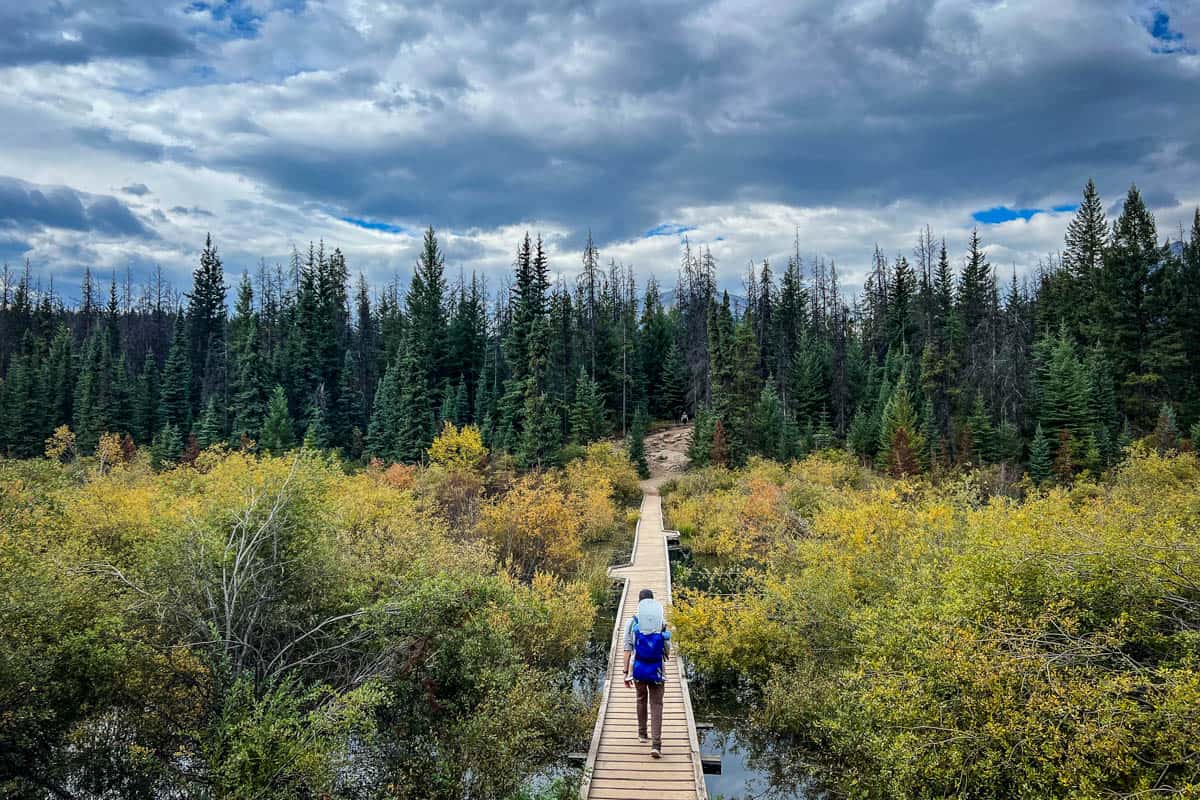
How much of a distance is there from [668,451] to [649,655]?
46.9m

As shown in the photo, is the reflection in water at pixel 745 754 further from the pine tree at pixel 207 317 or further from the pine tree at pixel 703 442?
the pine tree at pixel 207 317

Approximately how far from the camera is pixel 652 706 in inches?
388

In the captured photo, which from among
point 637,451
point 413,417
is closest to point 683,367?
point 637,451

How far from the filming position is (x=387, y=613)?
10.2 metres

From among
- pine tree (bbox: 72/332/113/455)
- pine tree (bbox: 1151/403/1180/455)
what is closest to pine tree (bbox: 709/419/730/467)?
pine tree (bbox: 1151/403/1180/455)

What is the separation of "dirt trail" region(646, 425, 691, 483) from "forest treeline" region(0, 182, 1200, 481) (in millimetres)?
2654

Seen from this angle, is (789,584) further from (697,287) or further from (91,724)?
(697,287)

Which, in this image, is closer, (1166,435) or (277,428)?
(1166,435)

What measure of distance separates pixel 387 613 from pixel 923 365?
44.7 meters

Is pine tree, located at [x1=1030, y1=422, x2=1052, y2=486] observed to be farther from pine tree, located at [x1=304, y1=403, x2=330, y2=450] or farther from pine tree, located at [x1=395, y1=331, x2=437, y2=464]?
pine tree, located at [x1=304, y1=403, x2=330, y2=450]

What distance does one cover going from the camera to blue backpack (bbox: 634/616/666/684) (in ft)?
29.8

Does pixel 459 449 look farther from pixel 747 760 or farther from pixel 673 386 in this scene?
pixel 747 760

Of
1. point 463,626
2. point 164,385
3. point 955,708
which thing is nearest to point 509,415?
point 164,385

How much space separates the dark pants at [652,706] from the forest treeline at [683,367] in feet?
107
